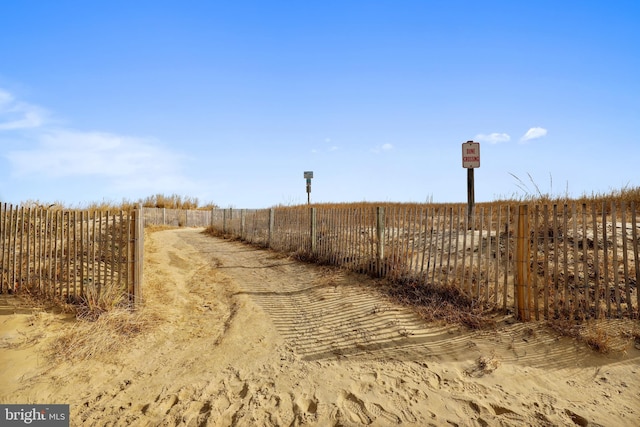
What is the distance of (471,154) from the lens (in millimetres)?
10258

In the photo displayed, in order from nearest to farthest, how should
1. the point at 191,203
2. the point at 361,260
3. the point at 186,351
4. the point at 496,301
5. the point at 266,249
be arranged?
the point at 186,351 < the point at 496,301 < the point at 361,260 < the point at 266,249 < the point at 191,203

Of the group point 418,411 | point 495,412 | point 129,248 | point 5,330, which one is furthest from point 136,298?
point 495,412

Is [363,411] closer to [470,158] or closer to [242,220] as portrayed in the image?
[470,158]

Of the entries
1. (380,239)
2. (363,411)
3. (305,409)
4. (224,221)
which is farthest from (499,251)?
(224,221)

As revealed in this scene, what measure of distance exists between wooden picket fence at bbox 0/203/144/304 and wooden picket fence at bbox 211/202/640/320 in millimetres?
4463

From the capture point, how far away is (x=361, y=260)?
803 centimetres

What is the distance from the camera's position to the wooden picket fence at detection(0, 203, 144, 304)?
5812 mm

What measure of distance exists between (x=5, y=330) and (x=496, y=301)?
23.0ft

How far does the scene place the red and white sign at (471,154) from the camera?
1022 cm

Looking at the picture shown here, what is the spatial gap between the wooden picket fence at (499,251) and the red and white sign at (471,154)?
6.85 ft

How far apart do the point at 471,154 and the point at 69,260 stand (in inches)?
379

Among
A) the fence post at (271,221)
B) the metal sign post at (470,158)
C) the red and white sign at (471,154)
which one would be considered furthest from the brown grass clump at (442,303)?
the fence post at (271,221)

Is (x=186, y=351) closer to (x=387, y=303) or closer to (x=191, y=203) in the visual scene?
(x=387, y=303)

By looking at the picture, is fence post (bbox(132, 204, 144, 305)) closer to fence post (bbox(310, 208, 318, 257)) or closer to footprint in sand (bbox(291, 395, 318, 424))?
footprint in sand (bbox(291, 395, 318, 424))
